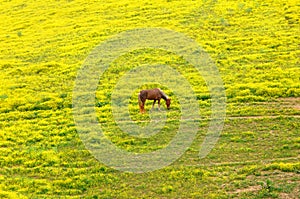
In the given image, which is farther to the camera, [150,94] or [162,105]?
[162,105]

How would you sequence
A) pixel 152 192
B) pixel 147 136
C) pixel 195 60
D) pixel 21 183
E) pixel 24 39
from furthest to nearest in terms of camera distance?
1. pixel 24 39
2. pixel 195 60
3. pixel 147 136
4. pixel 21 183
5. pixel 152 192

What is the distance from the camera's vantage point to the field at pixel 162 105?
1662 centimetres

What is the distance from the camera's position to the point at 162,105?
22.1 meters

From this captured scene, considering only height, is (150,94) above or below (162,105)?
above

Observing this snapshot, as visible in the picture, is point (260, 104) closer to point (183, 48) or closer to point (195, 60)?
point (195, 60)

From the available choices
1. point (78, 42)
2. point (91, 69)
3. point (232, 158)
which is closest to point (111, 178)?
point (232, 158)

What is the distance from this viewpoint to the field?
1662cm

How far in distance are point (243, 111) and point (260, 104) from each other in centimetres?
117

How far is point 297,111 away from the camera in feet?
68.8

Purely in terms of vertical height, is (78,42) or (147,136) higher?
(78,42)

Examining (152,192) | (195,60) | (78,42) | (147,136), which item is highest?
(78,42)

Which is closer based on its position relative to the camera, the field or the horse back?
the field

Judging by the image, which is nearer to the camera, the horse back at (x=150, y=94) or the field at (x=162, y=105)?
the field at (x=162, y=105)

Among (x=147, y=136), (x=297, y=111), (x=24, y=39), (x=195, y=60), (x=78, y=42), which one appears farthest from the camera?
(x=24, y=39)
